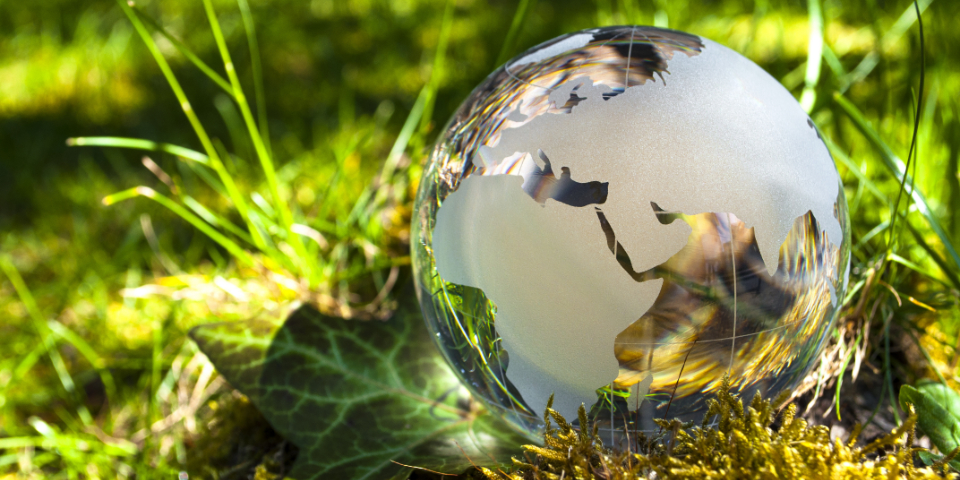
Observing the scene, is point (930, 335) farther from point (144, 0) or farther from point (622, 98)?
point (144, 0)

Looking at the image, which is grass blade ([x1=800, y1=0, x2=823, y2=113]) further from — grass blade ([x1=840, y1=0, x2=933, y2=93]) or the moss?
the moss

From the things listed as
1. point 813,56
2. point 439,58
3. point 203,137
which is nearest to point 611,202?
point 439,58

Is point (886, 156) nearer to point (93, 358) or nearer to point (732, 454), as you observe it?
point (732, 454)

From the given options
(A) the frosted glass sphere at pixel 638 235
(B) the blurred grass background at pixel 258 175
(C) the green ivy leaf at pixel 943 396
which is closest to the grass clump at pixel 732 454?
(A) the frosted glass sphere at pixel 638 235

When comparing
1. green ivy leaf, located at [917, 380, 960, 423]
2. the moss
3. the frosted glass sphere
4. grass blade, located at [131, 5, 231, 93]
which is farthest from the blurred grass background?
the frosted glass sphere

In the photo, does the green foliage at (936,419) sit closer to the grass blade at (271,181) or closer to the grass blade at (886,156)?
the grass blade at (886,156)

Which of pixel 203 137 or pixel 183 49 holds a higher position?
pixel 183 49

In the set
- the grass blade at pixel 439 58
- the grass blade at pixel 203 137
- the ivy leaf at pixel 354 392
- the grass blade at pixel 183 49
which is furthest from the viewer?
the grass blade at pixel 439 58
